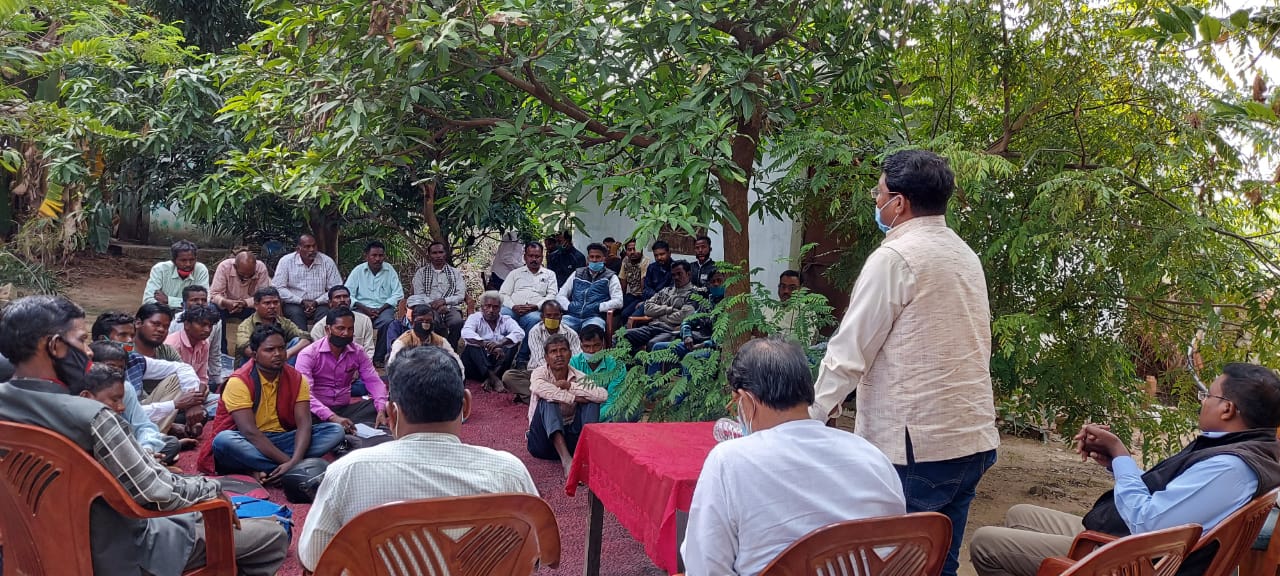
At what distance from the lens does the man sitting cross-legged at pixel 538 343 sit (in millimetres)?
7542

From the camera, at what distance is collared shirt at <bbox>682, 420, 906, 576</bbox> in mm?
2162

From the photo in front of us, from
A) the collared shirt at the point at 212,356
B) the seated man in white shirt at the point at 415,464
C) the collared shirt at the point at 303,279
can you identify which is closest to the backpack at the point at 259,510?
the seated man in white shirt at the point at 415,464

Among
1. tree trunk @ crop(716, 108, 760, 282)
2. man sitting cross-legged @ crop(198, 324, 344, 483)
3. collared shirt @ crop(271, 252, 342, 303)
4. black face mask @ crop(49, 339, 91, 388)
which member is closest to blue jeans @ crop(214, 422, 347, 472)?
man sitting cross-legged @ crop(198, 324, 344, 483)

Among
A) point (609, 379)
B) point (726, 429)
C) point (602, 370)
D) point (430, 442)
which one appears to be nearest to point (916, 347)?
point (726, 429)

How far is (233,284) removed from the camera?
26.5 ft

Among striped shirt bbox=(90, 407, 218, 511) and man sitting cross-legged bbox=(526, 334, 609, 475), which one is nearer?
striped shirt bbox=(90, 407, 218, 511)

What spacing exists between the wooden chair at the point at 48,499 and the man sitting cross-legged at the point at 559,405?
10.7 ft

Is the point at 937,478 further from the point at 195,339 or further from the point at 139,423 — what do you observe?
the point at 195,339

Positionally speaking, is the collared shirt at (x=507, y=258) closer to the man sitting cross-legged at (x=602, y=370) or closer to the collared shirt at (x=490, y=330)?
the collared shirt at (x=490, y=330)

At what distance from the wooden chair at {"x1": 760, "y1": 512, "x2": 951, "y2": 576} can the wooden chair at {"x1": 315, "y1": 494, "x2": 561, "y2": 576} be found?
0.58 meters

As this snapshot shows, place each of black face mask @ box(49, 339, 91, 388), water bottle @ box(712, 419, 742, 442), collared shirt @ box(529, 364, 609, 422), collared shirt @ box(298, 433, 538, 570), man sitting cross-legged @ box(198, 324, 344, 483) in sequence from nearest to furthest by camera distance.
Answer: collared shirt @ box(298, 433, 538, 570) < black face mask @ box(49, 339, 91, 388) < water bottle @ box(712, 419, 742, 442) < man sitting cross-legged @ box(198, 324, 344, 483) < collared shirt @ box(529, 364, 609, 422)

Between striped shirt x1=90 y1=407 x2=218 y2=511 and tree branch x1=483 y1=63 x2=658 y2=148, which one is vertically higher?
tree branch x1=483 y1=63 x2=658 y2=148

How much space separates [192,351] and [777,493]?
557 cm

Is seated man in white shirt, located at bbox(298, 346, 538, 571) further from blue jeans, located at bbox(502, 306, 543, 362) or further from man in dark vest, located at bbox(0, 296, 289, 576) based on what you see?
blue jeans, located at bbox(502, 306, 543, 362)
